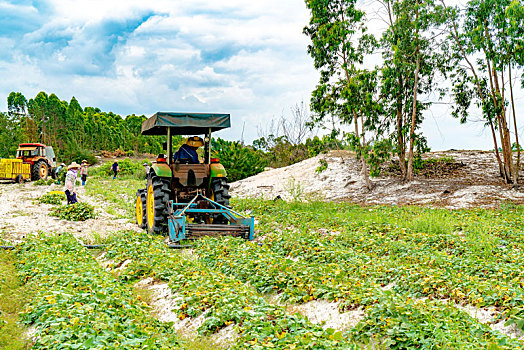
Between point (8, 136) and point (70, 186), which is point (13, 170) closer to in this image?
point (70, 186)

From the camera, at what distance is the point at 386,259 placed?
25.6 feet

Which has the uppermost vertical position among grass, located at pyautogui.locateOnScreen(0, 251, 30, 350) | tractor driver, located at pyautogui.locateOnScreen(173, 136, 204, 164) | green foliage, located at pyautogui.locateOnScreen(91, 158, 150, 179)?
tractor driver, located at pyautogui.locateOnScreen(173, 136, 204, 164)

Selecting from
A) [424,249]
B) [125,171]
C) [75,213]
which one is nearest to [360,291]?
[424,249]

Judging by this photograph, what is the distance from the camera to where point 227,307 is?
5.34 metres

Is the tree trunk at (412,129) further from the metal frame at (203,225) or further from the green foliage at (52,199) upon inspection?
the green foliage at (52,199)

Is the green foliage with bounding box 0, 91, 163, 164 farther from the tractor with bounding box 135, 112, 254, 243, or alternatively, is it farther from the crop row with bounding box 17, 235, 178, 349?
the crop row with bounding box 17, 235, 178, 349

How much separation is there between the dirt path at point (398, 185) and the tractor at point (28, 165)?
1242cm

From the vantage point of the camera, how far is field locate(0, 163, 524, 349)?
14.8 ft

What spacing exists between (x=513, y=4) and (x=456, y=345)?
15345 millimetres

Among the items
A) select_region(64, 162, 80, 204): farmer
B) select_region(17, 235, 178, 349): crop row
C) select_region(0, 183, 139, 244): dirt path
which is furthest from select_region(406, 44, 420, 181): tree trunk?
select_region(17, 235, 178, 349): crop row

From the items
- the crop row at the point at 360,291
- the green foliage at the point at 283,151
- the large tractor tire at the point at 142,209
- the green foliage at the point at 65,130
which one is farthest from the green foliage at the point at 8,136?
the crop row at the point at 360,291

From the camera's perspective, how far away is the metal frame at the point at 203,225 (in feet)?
32.5

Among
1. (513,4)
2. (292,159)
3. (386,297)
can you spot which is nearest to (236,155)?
(292,159)

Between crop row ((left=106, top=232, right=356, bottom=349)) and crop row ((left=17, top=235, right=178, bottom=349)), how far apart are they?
547 millimetres
